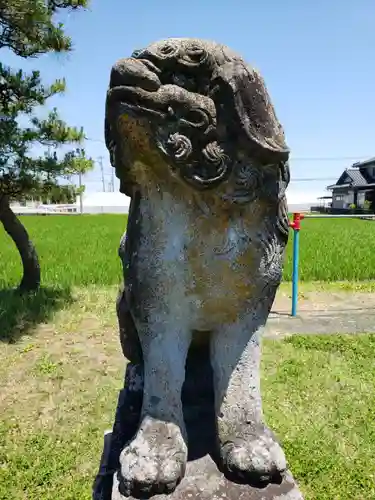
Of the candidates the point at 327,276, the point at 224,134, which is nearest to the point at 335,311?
the point at 327,276

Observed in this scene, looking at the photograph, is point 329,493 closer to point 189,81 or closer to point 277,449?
point 277,449

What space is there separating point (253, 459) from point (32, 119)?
170 inches

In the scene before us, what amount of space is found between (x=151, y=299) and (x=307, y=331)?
11.5 feet

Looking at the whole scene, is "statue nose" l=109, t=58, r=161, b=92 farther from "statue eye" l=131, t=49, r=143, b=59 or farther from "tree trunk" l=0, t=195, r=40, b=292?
"tree trunk" l=0, t=195, r=40, b=292

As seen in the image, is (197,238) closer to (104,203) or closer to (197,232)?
(197,232)

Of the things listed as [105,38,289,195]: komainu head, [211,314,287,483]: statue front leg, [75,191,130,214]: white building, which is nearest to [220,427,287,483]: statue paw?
[211,314,287,483]: statue front leg

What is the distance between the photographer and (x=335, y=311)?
5211 mm

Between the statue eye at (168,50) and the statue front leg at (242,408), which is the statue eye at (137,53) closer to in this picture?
the statue eye at (168,50)

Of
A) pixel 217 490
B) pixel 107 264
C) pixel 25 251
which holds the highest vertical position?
pixel 25 251

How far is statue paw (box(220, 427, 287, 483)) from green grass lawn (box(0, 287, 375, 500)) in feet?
3.63

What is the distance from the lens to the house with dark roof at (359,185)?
31156 millimetres

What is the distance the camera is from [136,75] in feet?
3.44

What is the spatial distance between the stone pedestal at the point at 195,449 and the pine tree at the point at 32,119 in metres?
3.48

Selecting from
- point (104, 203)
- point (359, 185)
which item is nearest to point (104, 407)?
point (359, 185)
